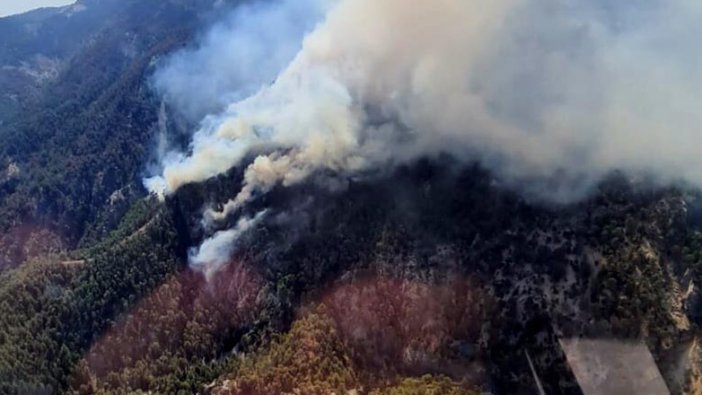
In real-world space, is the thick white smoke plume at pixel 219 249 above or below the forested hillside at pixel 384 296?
above

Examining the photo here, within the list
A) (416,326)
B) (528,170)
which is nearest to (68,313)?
(416,326)

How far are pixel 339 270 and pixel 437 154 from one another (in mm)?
24380

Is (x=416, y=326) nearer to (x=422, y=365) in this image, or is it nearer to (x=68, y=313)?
(x=422, y=365)

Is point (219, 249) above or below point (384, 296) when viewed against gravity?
above

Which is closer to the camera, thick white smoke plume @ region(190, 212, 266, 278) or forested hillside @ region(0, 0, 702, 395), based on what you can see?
forested hillside @ region(0, 0, 702, 395)

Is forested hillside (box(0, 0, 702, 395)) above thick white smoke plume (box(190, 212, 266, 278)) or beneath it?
beneath

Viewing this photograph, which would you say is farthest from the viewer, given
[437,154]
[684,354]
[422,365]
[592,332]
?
[437,154]

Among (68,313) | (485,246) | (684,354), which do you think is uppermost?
(68,313)

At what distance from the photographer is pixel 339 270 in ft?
408

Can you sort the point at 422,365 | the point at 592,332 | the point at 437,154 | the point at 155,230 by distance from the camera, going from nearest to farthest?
1. the point at 592,332
2. the point at 422,365
3. the point at 437,154
4. the point at 155,230

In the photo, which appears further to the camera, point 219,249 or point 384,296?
point 219,249

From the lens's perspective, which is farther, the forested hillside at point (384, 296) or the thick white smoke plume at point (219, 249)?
the thick white smoke plume at point (219, 249)

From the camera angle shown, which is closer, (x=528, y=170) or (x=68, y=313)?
(x=528, y=170)

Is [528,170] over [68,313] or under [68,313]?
under
